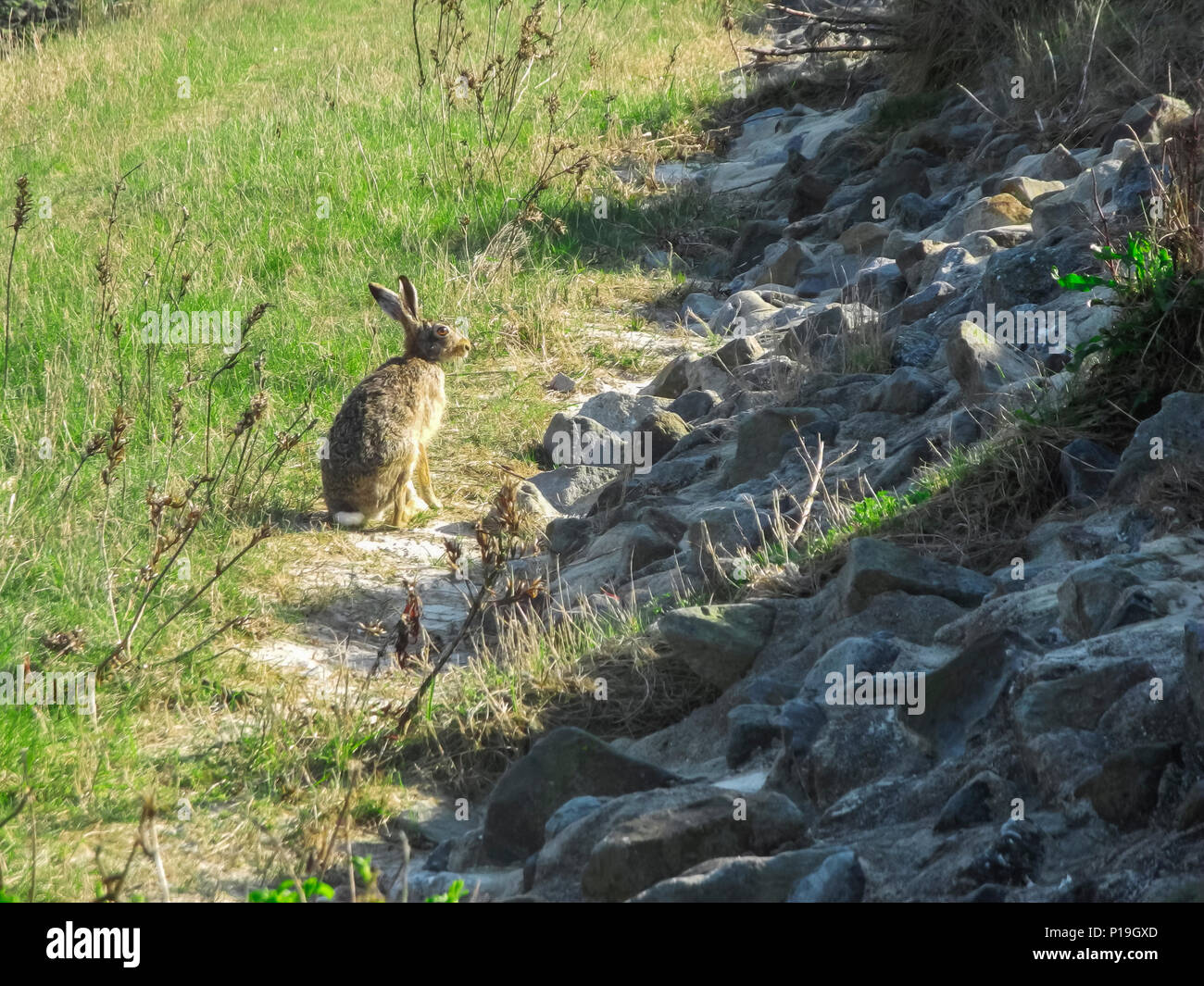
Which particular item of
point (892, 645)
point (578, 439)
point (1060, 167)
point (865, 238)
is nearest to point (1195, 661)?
point (892, 645)

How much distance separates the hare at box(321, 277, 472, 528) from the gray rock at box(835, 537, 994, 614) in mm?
3464

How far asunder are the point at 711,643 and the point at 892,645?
0.78 meters

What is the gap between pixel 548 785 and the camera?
14.0ft

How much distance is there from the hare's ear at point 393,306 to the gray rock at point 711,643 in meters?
4.21

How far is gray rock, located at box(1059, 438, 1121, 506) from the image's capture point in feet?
16.2

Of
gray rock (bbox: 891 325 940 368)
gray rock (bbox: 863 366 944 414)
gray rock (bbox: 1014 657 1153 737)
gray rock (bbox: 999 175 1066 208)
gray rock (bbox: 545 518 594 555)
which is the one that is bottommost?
gray rock (bbox: 545 518 594 555)

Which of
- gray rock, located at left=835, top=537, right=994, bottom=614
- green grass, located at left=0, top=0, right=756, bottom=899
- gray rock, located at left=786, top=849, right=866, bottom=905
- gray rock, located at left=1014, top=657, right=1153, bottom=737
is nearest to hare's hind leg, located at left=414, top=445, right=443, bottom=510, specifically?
green grass, located at left=0, top=0, right=756, bottom=899

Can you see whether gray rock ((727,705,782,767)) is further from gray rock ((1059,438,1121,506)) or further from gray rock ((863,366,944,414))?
gray rock ((863,366,944,414))

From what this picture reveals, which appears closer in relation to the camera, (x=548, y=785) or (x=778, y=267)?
(x=548, y=785)

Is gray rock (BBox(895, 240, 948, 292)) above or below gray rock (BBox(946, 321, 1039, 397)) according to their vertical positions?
above

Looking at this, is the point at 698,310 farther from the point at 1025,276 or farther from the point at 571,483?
the point at 1025,276

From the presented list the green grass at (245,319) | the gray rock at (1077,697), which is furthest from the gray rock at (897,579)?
the green grass at (245,319)
